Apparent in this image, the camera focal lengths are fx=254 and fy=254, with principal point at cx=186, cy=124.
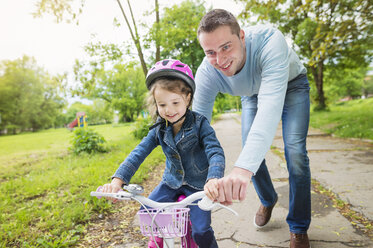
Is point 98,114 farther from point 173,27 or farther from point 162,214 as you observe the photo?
point 162,214

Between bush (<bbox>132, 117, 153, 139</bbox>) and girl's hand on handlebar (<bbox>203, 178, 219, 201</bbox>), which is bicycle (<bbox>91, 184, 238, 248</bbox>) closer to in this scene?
girl's hand on handlebar (<bbox>203, 178, 219, 201</bbox>)

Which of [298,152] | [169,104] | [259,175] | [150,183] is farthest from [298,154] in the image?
[150,183]

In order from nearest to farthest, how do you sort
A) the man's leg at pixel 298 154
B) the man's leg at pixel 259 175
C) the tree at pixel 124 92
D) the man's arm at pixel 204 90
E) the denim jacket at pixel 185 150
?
the denim jacket at pixel 185 150
the man's leg at pixel 298 154
the man's arm at pixel 204 90
the man's leg at pixel 259 175
the tree at pixel 124 92

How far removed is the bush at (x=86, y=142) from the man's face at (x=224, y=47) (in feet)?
21.1

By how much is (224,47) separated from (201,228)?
1164mm

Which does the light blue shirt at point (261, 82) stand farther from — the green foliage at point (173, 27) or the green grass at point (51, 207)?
the green foliage at point (173, 27)

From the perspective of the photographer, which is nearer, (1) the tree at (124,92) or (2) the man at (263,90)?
(2) the man at (263,90)

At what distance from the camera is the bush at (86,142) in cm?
745

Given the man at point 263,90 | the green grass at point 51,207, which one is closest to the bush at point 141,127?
the green grass at point 51,207

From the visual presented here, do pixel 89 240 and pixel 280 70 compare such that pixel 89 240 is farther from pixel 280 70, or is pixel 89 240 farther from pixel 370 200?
pixel 370 200

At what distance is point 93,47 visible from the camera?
8461 mm

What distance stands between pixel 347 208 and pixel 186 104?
2.29m

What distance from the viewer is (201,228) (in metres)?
1.55

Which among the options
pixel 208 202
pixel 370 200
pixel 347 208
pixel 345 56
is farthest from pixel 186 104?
pixel 345 56
